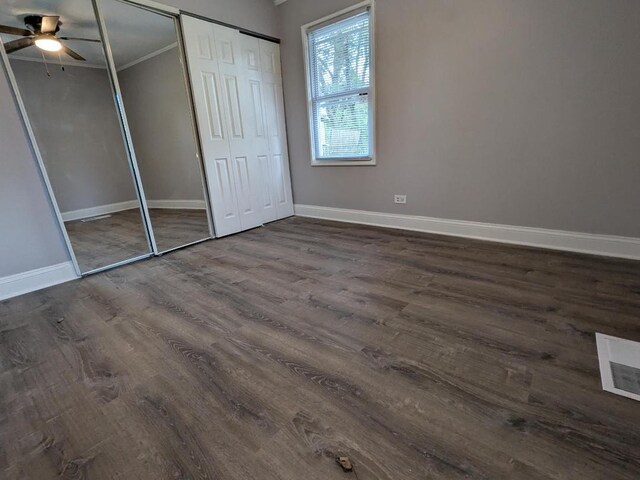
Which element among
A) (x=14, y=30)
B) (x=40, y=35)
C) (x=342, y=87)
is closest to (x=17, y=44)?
(x=14, y=30)

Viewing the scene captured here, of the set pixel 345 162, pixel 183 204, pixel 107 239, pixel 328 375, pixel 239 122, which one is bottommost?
pixel 328 375

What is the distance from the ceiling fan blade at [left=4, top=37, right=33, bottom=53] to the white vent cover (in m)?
4.16

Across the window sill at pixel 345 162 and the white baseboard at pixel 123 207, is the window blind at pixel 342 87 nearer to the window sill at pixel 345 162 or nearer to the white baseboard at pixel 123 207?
the window sill at pixel 345 162

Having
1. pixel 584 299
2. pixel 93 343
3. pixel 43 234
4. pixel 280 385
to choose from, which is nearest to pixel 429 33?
pixel 584 299

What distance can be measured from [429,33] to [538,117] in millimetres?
1282

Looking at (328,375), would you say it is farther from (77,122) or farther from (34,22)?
(34,22)

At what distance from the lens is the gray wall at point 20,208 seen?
2.25 m

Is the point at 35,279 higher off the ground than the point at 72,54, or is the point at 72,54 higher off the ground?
the point at 72,54

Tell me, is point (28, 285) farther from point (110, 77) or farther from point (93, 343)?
point (110, 77)

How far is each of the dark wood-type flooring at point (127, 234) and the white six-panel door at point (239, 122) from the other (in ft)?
1.46

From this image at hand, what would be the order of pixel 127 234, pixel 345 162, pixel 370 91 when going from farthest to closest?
pixel 345 162
pixel 127 234
pixel 370 91

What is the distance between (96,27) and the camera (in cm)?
265

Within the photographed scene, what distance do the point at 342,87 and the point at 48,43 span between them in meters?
2.83

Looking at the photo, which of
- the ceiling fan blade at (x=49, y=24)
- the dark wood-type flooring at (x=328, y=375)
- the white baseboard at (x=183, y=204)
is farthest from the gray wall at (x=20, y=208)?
→ the white baseboard at (x=183, y=204)
